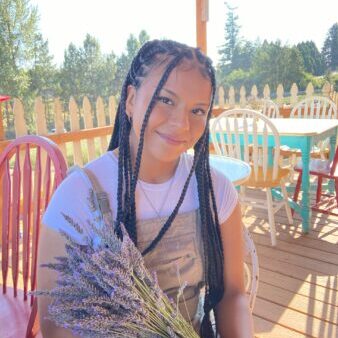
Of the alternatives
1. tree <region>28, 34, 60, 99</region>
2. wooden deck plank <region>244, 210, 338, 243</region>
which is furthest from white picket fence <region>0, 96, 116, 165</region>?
tree <region>28, 34, 60, 99</region>

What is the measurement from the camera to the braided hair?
0.84 m

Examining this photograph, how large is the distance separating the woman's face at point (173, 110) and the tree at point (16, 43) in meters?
9.25

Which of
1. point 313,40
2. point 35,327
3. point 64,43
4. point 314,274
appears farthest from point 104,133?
point 64,43

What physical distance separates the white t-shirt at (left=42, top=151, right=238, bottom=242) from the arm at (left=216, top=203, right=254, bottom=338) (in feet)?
0.12

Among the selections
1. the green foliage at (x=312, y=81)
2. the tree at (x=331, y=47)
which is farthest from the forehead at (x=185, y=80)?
the tree at (x=331, y=47)

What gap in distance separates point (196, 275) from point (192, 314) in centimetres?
11

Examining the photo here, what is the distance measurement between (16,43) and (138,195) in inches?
410

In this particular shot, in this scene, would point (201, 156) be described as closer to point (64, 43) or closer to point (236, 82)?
point (236, 82)

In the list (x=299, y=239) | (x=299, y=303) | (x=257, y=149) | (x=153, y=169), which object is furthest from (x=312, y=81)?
(x=153, y=169)

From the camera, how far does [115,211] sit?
860mm

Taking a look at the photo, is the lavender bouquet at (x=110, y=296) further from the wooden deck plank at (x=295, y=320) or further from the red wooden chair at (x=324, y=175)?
the red wooden chair at (x=324, y=175)

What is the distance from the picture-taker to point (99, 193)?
2.75 feet

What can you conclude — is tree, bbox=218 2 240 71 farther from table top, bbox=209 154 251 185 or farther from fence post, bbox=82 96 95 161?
table top, bbox=209 154 251 185

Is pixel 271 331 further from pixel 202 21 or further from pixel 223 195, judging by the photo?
pixel 202 21
